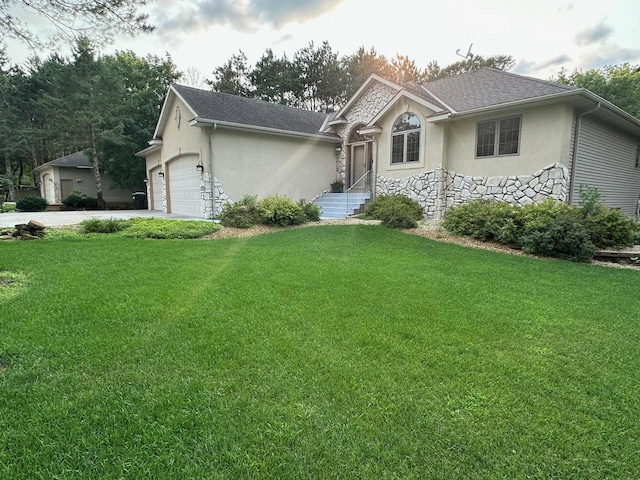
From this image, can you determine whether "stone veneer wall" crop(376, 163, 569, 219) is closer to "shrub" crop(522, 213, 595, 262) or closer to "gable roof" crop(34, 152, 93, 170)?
"shrub" crop(522, 213, 595, 262)

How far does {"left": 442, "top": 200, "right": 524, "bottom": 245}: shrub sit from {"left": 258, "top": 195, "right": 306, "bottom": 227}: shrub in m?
4.49

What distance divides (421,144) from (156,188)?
14007mm

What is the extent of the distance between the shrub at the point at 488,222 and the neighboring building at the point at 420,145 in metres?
2.57

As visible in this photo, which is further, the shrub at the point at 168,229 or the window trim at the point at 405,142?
the window trim at the point at 405,142

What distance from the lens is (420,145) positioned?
42.4 ft

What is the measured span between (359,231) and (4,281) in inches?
285

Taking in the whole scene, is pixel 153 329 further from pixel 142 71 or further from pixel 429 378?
pixel 142 71

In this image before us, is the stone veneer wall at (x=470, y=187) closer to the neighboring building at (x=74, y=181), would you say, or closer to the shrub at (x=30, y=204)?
the shrub at (x=30, y=204)

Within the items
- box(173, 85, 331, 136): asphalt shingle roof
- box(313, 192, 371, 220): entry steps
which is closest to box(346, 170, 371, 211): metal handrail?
box(313, 192, 371, 220): entry steps

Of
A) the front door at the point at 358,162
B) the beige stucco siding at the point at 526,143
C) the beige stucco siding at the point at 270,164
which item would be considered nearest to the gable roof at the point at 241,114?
the beige stucco siding at the point at 270,164

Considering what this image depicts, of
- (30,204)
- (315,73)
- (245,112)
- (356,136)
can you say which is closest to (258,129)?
(245,112)

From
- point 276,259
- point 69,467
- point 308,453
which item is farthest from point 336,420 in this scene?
point 276,259

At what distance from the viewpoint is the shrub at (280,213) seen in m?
11.0

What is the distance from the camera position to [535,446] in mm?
2023
